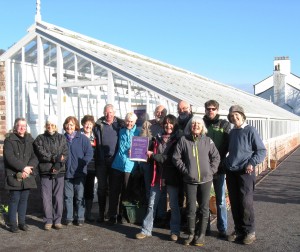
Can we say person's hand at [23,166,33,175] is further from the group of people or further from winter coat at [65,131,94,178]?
winter coat at [65,131,94,178]

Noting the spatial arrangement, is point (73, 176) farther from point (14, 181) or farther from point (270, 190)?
point (270, 190)

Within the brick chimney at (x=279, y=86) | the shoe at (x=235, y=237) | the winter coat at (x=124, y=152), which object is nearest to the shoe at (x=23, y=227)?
the winter coat at (x=124, y=152)

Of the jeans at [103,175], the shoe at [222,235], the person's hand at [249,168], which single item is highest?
the person's hand at [249,168]

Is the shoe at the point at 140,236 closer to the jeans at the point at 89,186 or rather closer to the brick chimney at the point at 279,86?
the jeans at the point at 89,186

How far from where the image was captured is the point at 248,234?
5590 millimetres

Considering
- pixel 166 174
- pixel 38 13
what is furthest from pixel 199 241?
pixel 38 13

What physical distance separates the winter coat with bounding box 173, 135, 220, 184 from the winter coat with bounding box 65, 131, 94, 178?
1.68 metres

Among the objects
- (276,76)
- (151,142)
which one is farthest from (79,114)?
(276,76)

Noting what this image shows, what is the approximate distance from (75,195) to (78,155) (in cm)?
67

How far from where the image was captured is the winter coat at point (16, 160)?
603 cm

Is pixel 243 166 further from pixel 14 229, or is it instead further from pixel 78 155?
pixel 14 229

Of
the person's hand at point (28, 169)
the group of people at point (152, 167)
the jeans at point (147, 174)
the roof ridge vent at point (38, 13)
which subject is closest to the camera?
the group of people at point (152, 167)

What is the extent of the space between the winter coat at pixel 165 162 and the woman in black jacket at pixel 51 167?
4.92ft

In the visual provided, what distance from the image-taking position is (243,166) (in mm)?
5523
